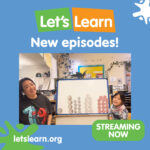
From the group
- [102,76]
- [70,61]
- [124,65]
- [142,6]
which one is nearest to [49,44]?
[70,61]

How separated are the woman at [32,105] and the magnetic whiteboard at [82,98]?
108 mm

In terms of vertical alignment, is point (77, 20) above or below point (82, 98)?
above

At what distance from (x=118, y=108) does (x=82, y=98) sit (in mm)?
288

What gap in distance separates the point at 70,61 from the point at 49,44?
20 centimetres

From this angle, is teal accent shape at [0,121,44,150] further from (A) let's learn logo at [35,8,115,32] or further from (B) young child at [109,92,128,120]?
(A) let's learn logo at [35,8,115,32]

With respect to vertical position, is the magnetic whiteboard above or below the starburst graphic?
below

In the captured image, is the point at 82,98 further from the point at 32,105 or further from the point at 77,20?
the point at 77,20

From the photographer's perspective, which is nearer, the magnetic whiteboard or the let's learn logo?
the let's learn logo

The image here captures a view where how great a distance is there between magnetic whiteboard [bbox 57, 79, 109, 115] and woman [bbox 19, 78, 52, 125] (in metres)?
0.11

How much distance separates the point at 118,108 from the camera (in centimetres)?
Result: 145

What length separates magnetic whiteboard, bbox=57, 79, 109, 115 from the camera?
4.81ft

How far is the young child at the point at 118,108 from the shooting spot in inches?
55.4

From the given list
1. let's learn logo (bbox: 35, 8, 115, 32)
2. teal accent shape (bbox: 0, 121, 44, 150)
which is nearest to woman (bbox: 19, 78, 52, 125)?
teal accent shape (bbox: 0, 121, 44, 150)

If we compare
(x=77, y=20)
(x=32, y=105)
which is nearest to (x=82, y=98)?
(x=32, y=105)
